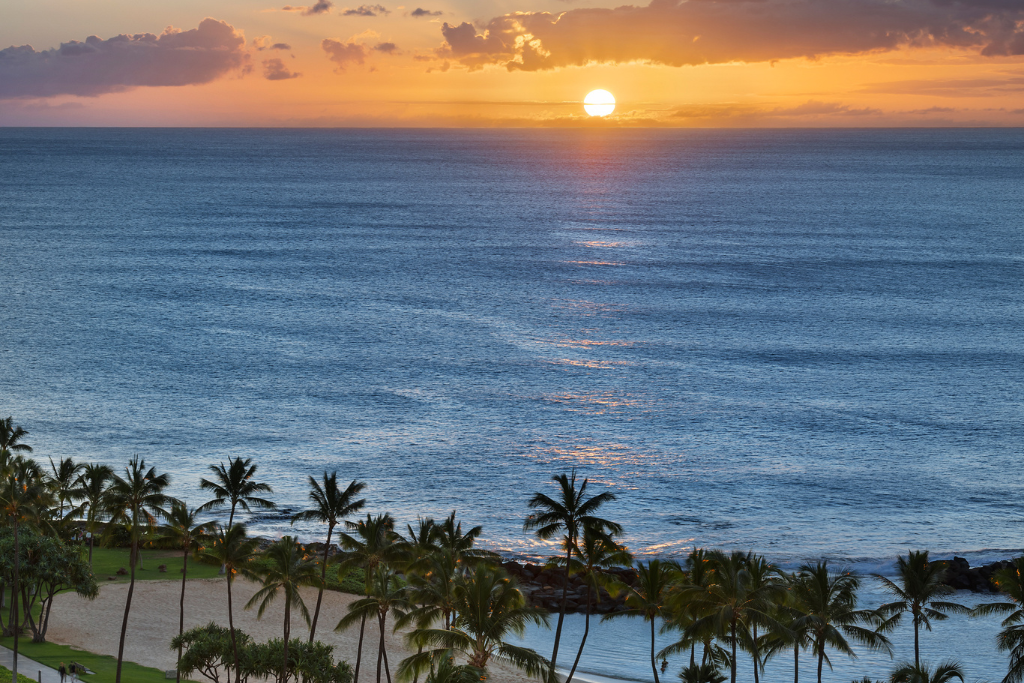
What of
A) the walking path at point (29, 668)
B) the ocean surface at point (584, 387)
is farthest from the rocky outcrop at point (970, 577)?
the walking path at point (29, 668)

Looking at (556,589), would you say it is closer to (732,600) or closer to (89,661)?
(732,600)

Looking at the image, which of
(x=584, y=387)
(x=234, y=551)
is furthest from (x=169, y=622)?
(x=584, y=387)

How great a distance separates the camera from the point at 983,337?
→ 11306 cm

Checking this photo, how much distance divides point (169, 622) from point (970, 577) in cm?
4797

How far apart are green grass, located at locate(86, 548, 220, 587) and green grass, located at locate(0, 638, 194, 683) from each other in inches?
356

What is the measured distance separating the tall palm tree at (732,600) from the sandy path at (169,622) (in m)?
16.1

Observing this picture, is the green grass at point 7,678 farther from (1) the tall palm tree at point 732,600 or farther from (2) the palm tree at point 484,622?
(1) the tall palm tree at point 732,600

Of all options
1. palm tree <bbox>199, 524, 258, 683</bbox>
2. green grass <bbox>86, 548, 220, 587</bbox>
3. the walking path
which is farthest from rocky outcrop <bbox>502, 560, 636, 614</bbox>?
the walking path

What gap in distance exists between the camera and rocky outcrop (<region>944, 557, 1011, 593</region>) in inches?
2315

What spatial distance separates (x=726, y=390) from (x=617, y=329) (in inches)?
1004

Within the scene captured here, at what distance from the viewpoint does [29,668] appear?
148 ft

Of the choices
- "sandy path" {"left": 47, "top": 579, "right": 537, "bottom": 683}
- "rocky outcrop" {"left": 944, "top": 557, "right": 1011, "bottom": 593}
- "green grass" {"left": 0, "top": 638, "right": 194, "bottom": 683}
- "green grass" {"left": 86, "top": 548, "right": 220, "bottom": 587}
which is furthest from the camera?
"green grass" {"left": 86, "top": 548, "right": 220, "bottom": 587}

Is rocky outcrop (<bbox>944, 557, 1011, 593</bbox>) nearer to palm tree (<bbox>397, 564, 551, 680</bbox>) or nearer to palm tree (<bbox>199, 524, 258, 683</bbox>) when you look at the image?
palm tree (<bbox>397, 564, 551, 680</bbox>)

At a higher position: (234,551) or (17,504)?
(17,504)
